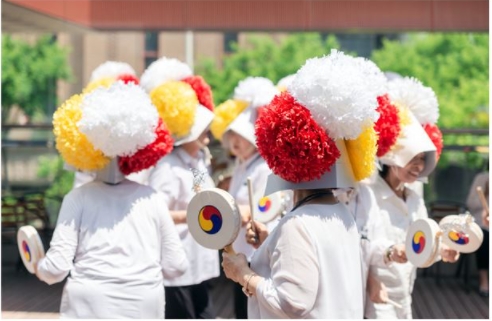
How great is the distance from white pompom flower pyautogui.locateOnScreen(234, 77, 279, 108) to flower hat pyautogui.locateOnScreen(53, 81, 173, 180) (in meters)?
1.47

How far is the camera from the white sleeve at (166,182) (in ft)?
14.3

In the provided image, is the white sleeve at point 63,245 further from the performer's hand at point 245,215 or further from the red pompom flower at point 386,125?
the red pompom flower at point 386,125

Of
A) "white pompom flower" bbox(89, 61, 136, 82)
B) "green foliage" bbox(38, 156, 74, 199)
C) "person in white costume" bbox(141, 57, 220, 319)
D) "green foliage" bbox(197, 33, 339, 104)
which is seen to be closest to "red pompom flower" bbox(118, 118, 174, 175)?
"person in white costume" bbox(141, 57, 220, 319)

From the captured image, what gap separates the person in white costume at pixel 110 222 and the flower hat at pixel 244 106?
1497mm

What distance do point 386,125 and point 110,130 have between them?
119 cm

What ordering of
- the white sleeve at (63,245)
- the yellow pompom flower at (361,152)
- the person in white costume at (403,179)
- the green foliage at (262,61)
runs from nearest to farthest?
the yellow pompom flower at (361,152)
the white sleeve at (63,245)
the person in white costume at (403,179)
the green foliage at (262,61)

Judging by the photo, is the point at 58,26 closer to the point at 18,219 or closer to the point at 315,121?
the point at 18,219

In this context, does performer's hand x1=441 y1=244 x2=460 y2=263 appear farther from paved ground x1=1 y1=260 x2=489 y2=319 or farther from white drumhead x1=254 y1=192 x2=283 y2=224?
paved ground x1=1 y1=260 x2=489 y2=319

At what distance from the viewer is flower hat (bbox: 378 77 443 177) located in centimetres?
381

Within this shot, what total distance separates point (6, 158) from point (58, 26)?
1779 millimetres

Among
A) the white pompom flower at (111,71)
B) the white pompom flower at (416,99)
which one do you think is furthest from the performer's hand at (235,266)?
the white pompom flower at (111,71)

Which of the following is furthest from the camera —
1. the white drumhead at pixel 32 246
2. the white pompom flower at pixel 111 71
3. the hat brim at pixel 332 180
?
the white pompom flower at pixel 111 71

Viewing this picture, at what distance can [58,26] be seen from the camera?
7.96m

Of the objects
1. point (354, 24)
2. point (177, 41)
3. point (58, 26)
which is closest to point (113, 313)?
point (354, 24)
